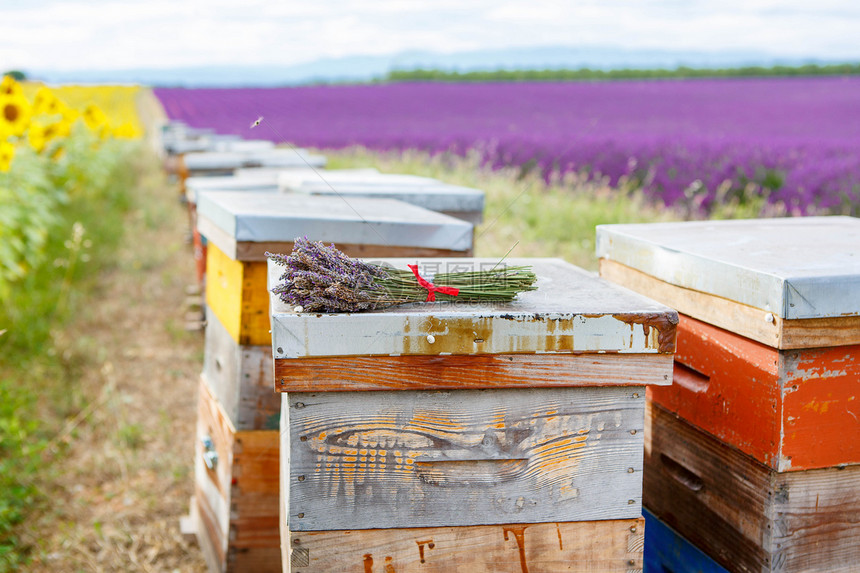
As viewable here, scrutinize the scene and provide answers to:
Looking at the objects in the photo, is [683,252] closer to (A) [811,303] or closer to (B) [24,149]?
(A) [811,303]

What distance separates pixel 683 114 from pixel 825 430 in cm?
1799

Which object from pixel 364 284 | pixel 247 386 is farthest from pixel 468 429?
pixel 247 386

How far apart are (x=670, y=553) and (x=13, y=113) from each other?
4.32 metres

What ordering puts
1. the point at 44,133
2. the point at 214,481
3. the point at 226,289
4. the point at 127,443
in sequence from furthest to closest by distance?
1. the point at 44,133
2. the point at 127,443
3. the point at 214,481
4. the point at 226,289

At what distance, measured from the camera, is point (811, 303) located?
1.67 meters

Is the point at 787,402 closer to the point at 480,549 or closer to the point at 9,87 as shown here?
the point at 480,549

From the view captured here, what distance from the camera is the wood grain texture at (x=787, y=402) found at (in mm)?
1739

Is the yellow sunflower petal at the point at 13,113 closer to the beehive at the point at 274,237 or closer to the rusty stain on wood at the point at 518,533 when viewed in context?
the beehive at the point at 274,237

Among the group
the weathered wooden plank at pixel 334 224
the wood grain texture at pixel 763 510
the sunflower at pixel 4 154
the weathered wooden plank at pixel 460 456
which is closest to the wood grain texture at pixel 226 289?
the weathered wooden plank at pixel 334 224

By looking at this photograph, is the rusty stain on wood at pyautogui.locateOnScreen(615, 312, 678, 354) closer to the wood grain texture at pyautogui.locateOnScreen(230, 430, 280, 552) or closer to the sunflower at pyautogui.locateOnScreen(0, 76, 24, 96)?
the wood grain texture at pyautogui.locateOnScreen(230, 430, 280, 552)

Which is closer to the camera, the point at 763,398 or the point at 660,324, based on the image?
the point at 660,324

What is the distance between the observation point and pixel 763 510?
1.81 metres

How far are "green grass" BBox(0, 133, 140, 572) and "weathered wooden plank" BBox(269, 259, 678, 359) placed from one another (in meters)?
2.05

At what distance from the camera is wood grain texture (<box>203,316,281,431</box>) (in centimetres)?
244
